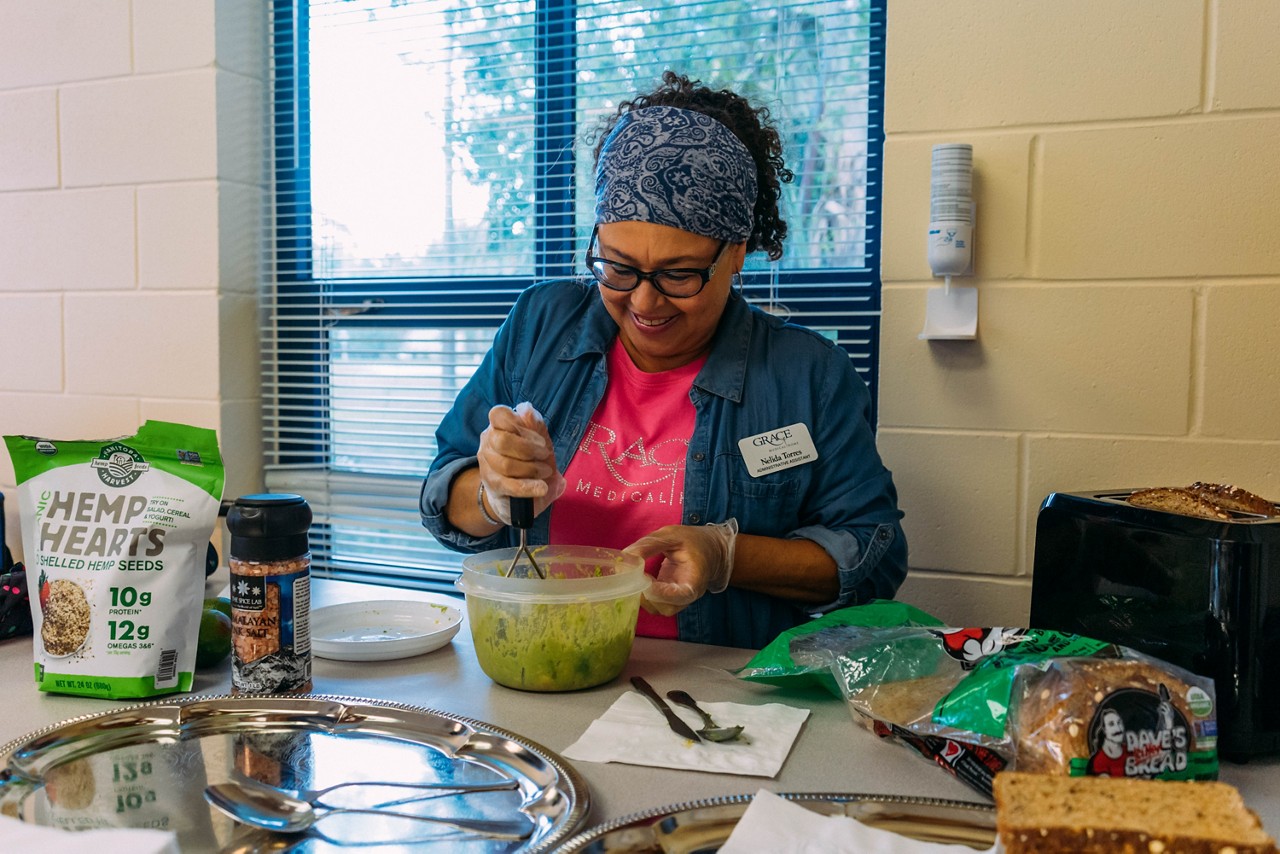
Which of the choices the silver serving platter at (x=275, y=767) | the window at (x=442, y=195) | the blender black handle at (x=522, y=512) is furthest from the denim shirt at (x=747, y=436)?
the silver serving platter at (x=275, y=767)

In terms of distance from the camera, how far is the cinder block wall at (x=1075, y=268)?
1605 millimetres

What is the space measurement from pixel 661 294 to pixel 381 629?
63 centimetres

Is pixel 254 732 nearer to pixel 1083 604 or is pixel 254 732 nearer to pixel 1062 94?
pixel 1083 604

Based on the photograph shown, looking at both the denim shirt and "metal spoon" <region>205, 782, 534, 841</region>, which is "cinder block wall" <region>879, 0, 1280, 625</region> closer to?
the denim shirt

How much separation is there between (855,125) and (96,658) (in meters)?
1.65

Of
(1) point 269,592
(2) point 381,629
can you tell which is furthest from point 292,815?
(2) point 381,629

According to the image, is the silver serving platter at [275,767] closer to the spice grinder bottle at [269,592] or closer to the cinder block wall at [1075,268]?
the spice grinder bottle at [269,592]

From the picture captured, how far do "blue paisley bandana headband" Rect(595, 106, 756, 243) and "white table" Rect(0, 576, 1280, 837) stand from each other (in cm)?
61

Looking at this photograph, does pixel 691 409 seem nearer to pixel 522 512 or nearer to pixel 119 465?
pixel 522 512

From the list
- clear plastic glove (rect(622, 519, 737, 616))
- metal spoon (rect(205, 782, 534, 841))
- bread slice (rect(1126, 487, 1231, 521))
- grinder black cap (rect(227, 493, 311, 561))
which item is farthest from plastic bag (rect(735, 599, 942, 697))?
grinder black cap (rect(227, 493, 311, 561))

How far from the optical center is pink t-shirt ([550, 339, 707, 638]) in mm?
1601

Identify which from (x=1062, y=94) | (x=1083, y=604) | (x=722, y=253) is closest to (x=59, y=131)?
(x=722, y=253)

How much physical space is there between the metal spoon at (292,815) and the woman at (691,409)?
0.58m

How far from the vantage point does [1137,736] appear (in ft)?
2.78
